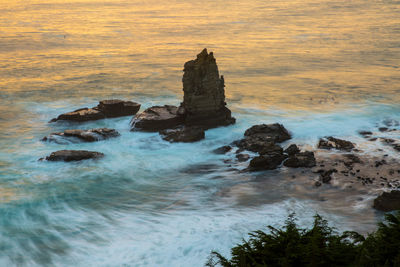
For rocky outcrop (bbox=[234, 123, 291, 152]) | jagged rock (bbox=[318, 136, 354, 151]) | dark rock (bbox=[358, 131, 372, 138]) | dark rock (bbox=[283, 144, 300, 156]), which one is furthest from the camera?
dark rock (bbox=[358, 131, 372, 138])

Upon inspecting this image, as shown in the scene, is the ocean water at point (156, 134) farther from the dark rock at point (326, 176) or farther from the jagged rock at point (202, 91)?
the dark rock at point (326, 176)

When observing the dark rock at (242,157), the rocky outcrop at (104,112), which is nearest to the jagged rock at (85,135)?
the rocky outcrop at (104,112)

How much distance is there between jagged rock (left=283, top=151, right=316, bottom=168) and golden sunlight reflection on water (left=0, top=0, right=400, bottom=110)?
1507cm

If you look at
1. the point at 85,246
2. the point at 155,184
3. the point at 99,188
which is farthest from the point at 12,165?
the point at 85,246

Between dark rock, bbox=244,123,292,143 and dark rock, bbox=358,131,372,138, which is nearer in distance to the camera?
dark rock, bbox=244,123,292,143

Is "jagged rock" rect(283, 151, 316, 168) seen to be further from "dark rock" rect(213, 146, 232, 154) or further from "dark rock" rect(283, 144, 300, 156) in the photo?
"dark rock" rect(213, 146, 232, 154)

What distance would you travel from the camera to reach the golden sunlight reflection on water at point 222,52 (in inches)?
1759

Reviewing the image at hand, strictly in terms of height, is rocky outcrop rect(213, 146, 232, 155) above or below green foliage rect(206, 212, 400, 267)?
below

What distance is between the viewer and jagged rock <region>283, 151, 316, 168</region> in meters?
22.1

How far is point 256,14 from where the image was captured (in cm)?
11506

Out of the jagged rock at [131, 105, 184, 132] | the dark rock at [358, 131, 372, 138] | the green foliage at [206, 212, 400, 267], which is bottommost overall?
the dark rock at [358, 131, 372, 138]

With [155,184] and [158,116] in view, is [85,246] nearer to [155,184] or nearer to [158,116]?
[155,184]

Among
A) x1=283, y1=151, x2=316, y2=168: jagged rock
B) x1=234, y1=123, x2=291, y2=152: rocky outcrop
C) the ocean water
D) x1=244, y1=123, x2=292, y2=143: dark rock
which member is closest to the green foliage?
the ocean water

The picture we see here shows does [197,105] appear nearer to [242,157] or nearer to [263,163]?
[242,157]
